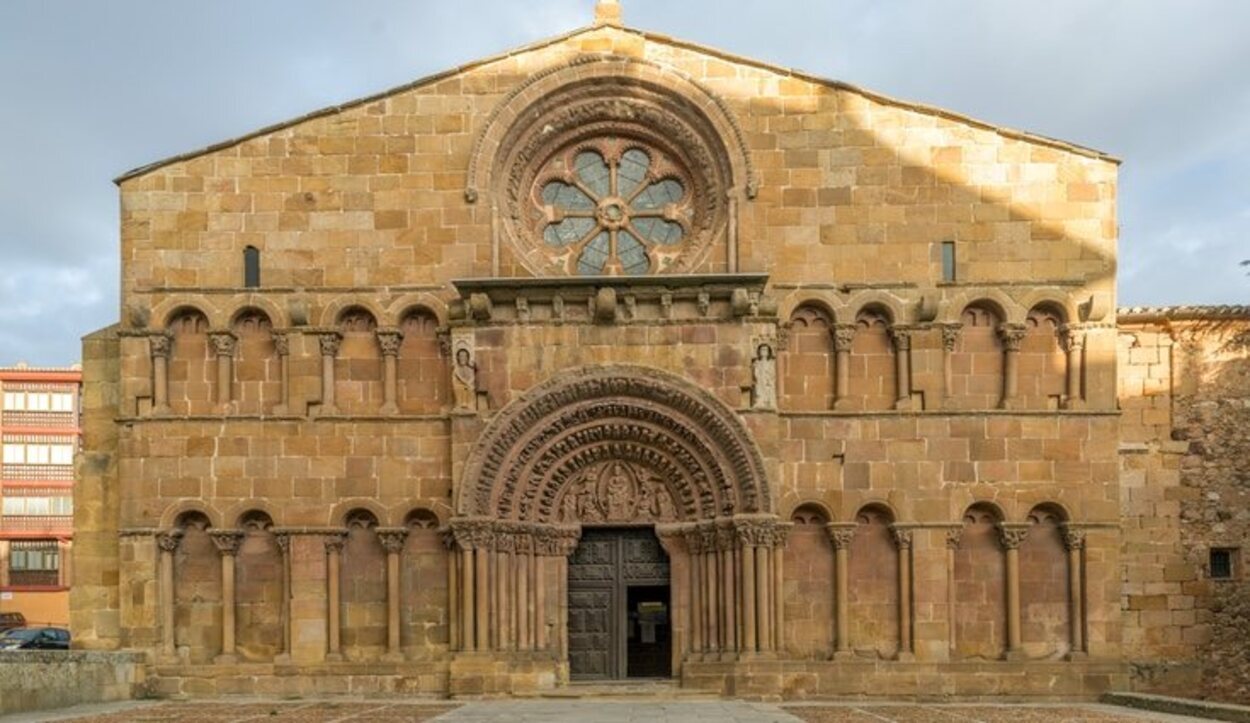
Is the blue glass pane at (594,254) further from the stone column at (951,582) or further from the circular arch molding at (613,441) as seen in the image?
the stone column at (951,582)

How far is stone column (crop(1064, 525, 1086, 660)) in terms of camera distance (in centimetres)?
1927

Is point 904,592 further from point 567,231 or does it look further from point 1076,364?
point 567,231

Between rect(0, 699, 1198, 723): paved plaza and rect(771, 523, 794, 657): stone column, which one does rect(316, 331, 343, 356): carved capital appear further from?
rect(771, 523, 794, 657): stone column

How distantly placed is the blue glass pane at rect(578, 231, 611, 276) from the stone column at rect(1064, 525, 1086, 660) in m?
8.53

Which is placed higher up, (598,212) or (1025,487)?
(598,212)

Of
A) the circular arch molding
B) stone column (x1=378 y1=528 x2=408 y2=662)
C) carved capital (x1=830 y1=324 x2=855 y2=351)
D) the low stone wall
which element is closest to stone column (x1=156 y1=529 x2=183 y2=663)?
the low stone wall

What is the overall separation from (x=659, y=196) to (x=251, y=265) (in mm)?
6797

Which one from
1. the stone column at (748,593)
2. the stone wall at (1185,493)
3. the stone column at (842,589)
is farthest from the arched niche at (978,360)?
the stone column at (748,593)

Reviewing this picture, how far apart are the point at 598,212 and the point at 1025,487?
8.13m

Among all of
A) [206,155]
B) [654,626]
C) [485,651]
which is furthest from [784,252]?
[206,155]

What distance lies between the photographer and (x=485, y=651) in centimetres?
1881

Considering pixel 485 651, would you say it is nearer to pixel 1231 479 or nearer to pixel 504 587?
pixel 504 587

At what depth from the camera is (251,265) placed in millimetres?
20344

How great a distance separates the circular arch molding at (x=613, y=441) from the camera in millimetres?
19016
